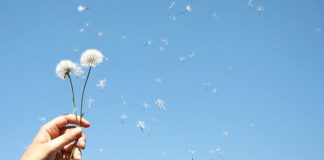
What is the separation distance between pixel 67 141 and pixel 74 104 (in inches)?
19.3

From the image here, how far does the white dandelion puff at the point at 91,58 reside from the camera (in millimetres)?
4641

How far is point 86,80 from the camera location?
11.9 ft

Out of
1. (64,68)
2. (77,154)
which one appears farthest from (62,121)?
(77,154)

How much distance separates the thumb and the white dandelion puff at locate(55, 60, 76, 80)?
91 cm

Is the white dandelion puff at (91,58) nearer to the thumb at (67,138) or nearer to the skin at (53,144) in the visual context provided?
the skin at (53,144)

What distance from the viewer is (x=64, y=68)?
14.7 feet

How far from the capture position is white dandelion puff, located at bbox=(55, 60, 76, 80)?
4.46 meters

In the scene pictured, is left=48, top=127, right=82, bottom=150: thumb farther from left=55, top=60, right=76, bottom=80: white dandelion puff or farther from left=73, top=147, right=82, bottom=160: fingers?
left=55, top=60, right=76, bottom=80: white dandelion puff

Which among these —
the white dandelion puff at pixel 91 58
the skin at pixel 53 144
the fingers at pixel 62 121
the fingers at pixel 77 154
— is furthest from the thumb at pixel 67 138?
the white dandelion puff at pixel 91 58

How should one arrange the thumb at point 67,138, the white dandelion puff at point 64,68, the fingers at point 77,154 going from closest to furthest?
the fingers at point 77,154 → the thumb at point 67,138 → the white dandelion puff at point 64,68

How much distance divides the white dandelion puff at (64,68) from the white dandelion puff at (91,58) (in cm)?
17

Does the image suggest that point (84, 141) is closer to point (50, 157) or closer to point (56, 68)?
point (50, 157)

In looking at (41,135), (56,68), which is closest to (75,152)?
(41,135)

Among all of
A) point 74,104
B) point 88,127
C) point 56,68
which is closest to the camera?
point 74,104
